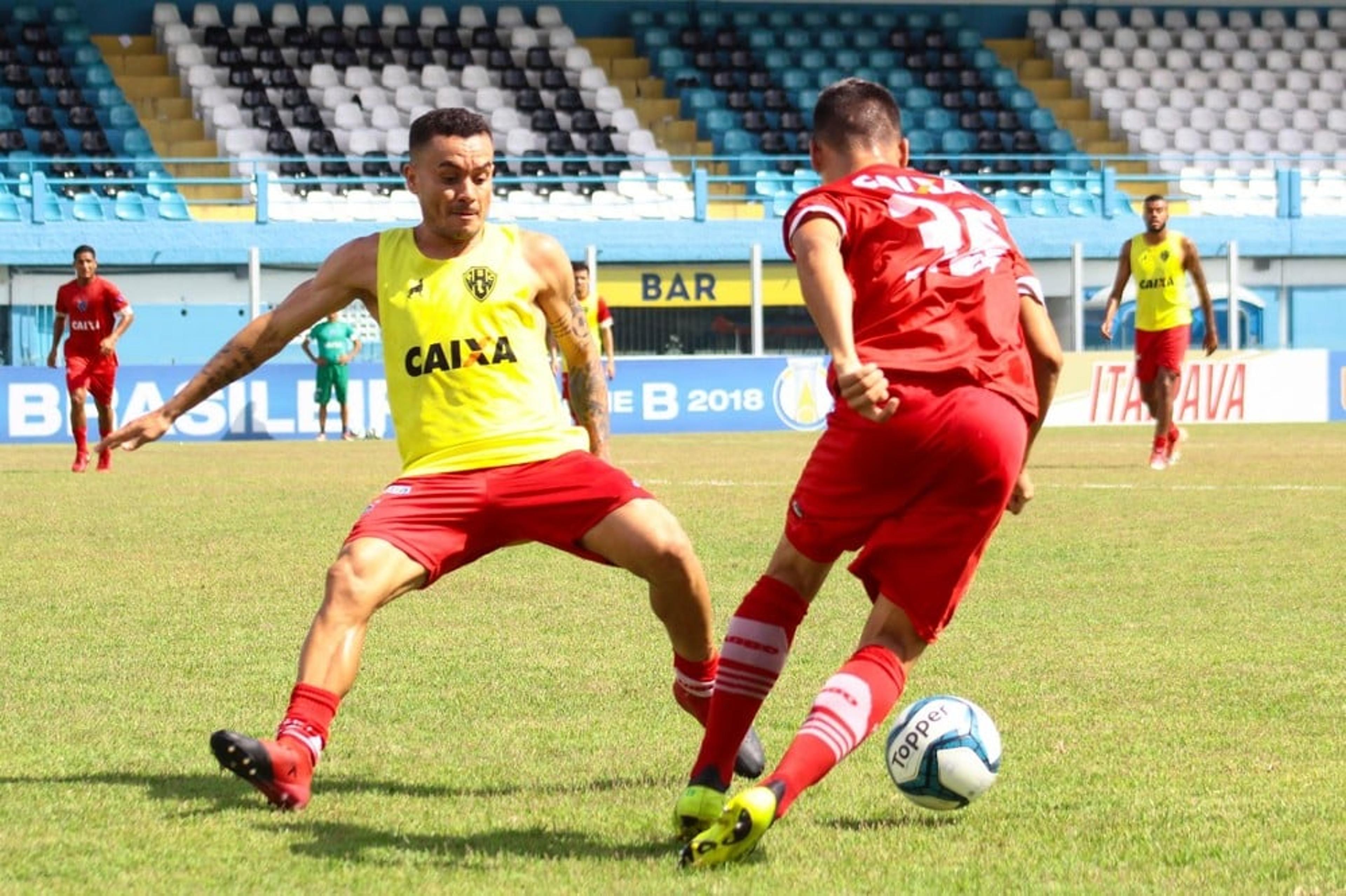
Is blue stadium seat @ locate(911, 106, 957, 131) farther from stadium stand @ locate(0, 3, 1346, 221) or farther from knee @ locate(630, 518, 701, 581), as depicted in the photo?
knee @ locate(630, 518, 701, 581)

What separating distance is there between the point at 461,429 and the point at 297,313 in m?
0.55

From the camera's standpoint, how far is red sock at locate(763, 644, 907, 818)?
4.31 metres

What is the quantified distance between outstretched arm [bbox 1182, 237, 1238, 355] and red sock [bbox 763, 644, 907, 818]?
12609mm

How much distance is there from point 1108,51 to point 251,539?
109 feet

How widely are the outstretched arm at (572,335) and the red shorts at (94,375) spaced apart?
47.3 ft

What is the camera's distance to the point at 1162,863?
4.29 m

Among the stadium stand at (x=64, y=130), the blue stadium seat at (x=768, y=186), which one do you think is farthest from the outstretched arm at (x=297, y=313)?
the blue stadium seat at (x=768, y=186)

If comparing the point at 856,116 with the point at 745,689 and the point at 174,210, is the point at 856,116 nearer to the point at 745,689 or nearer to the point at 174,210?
the point at 745,689

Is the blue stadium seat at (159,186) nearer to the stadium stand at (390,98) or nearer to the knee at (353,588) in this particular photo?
the stadium stand at (390,98)


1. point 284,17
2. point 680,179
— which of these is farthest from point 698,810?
point 284,17

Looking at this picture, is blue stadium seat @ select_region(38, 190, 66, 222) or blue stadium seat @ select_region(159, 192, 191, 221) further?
blue stadium seat @ select_region(159, 192, 191, 221)

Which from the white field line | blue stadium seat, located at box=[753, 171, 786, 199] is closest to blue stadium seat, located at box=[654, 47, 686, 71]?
blue stadium seat, located at box=[753, 171, 786, 199]

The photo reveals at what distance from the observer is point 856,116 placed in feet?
15.2

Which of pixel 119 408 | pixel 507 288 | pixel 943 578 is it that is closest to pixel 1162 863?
pixel 943 578
